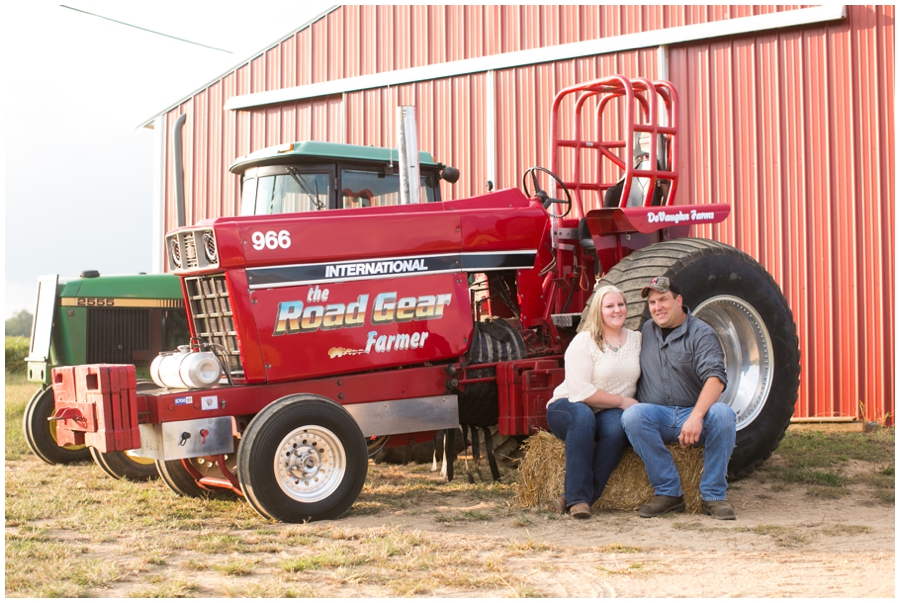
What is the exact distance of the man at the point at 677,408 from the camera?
5094 millimetres

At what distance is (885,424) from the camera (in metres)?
8.65

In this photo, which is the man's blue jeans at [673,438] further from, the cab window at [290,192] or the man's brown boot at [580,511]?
the cab window at [290,192]

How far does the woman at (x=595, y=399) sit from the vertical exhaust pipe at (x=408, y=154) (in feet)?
4.54

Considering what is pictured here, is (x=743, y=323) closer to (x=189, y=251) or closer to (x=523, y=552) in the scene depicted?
(x=523, y=552)

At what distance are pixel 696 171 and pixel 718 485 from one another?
5.28 metres

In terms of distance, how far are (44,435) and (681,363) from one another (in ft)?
17.6

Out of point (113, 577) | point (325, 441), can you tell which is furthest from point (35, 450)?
point (113, 577)

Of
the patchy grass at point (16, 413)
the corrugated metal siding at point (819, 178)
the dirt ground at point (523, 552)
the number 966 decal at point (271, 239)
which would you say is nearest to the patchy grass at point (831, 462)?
the dirt ground at point (523, 552)

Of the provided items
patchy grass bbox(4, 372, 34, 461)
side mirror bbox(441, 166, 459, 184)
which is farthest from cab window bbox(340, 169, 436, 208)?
patchy grass bbox(4, 372, 34, 461)

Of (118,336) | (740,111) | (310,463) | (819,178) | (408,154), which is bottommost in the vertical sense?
(310,463)

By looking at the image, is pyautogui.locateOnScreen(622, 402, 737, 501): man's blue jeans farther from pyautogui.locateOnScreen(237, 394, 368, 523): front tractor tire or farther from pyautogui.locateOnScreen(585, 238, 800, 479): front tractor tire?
pyautogui.locateOnScreen(237, 394, 368, 523): front tractor tire

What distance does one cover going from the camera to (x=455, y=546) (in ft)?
14.6

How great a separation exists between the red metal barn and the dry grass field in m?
2.79

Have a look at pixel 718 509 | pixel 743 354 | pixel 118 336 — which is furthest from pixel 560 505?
pixel 118 336
